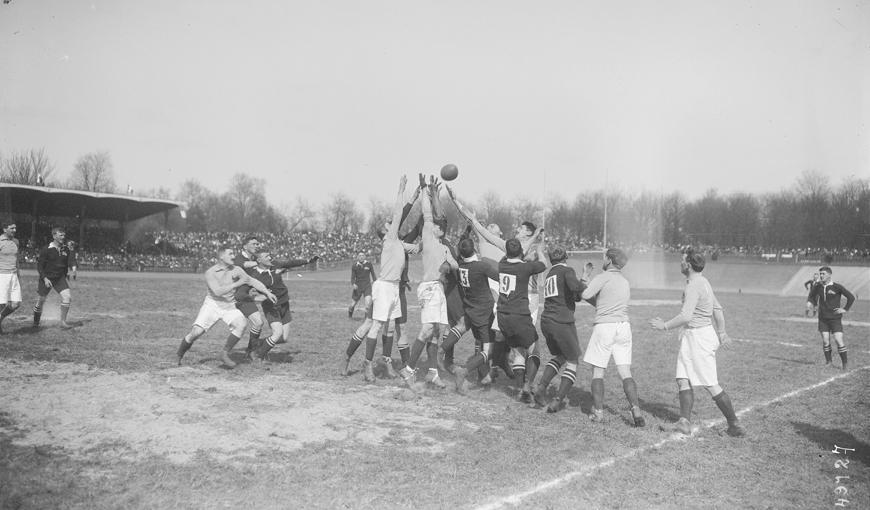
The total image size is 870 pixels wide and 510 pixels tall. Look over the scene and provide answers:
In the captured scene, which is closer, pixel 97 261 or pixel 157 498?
pixel 157 498

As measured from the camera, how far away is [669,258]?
181ft

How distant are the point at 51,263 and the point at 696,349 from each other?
1221 cm

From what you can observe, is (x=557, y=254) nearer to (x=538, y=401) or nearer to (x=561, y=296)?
(x=561, y=296)

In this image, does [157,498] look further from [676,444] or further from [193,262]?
[193,262]

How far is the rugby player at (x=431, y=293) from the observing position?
28.6 ft

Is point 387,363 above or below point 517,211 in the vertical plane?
below

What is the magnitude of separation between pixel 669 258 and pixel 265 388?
5198 cm

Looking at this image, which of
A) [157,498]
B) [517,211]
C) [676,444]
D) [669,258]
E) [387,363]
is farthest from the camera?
[517,211]

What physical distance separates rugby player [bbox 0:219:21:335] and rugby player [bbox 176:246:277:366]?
477cm

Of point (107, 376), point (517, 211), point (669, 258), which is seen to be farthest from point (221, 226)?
point (107, 376)

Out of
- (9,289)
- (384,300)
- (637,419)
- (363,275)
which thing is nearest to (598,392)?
(637,419)

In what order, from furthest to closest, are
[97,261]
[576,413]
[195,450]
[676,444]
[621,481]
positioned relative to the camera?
[97,261], [576,413], [676,444], [195,450], [621,481]

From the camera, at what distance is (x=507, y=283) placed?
8258mm

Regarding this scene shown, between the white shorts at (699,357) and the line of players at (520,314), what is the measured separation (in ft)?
0.04
